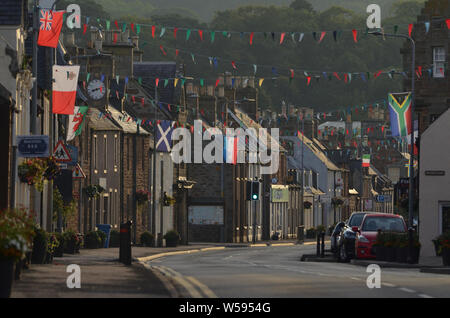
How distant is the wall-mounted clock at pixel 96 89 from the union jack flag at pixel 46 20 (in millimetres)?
21240

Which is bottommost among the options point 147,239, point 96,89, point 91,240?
point 147,239

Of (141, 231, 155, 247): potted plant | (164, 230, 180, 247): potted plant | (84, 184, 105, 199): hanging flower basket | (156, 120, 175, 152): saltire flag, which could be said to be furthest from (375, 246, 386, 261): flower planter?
(156, 120, 175, 152): saltire flag

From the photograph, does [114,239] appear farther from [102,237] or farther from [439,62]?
[439,62]

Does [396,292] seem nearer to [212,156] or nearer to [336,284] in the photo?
[336,284]

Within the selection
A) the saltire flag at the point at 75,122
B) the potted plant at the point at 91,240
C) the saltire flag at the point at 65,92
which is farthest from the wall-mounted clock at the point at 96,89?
the saltire flag at the point at 65,92

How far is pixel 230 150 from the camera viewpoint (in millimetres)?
78750

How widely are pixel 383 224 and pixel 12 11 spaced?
15.5 meters

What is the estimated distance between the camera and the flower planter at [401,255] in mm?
38312

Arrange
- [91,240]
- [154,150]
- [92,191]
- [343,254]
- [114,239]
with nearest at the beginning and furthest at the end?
[343,254] → [91,240] → [92,191] → [114,239] → [154,150]

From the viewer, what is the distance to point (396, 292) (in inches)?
813

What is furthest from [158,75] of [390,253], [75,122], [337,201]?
[337,201]

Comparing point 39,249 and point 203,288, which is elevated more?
point 39,249

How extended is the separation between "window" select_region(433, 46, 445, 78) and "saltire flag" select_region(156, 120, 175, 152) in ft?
53.0
